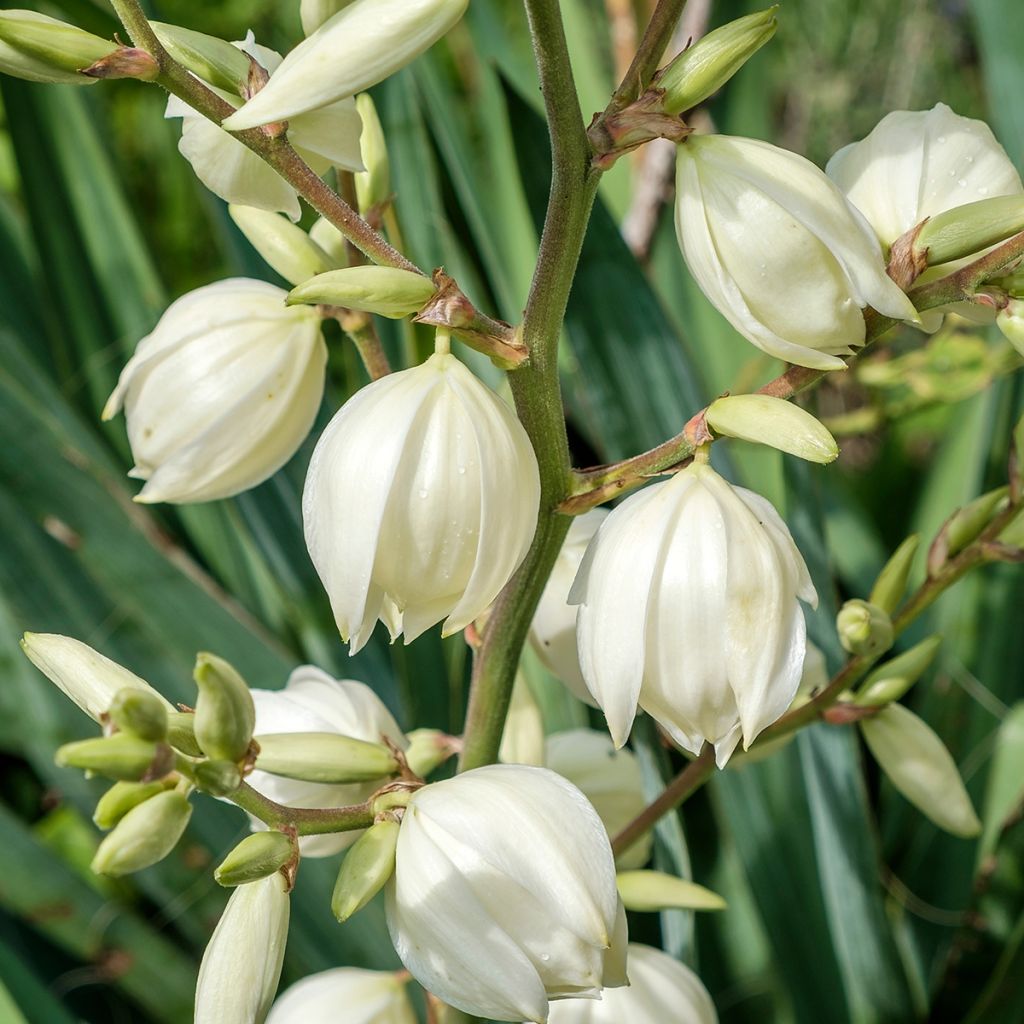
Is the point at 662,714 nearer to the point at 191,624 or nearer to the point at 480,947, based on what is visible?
the point at 480,947

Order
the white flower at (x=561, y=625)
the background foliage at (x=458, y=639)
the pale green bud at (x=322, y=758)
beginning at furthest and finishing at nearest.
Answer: the background foliage at (x=458, y=639)
the white flower at (x=561, y=625)
the pale green bud at (x=322, y=758)

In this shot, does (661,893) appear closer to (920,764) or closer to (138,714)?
(920,764)

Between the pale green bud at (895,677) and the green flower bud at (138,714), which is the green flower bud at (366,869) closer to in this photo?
the green flower bud at (138,714)

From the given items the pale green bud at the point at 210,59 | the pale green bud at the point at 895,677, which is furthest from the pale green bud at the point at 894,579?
the pale green bud at the point at 210,59

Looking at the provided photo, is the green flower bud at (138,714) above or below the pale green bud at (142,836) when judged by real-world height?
above

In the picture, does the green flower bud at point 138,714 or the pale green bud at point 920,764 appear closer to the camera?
the green flower bud at point 138,714

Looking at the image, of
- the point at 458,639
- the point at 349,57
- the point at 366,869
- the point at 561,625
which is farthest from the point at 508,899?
the point at 458,639

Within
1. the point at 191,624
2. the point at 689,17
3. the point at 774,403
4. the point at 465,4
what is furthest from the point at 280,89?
the point at 689,17

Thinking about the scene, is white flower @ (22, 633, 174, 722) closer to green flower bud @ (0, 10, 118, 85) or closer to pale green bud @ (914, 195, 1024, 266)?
green flower bud @ (0, 10, 118, 85)
